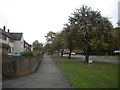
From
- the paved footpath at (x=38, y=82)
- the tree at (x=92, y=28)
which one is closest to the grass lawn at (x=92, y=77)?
the paved footpath at (x=38, y=82)

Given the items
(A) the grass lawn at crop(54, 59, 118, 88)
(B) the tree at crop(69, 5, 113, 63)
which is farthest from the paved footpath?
(B) the tree at crop(69, 5, 113, 63)

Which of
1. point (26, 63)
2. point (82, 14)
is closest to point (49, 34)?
point (82, 14)

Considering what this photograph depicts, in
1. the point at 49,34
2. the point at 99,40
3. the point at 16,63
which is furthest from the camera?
the point at 49,34

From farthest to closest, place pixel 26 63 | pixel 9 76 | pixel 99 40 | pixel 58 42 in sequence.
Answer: pixel 58 42 → pixel 99 40 → pixel 26 63 → pixel 9 76

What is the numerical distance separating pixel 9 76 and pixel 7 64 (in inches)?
38.8

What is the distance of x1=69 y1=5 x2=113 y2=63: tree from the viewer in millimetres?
22591

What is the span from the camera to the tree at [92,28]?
2259 cm

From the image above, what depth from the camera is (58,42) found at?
48.0 m

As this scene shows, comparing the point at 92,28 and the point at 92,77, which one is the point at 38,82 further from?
the point at 92,28

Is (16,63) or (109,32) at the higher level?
(109,32)

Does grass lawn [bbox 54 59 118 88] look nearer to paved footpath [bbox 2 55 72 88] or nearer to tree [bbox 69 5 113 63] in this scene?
paved footpath [bbox 2 55 72 88]

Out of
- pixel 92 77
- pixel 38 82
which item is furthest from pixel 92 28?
pixel 38 82

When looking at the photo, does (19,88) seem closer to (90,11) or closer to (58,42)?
(90,11)

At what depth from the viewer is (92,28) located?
883 inches
